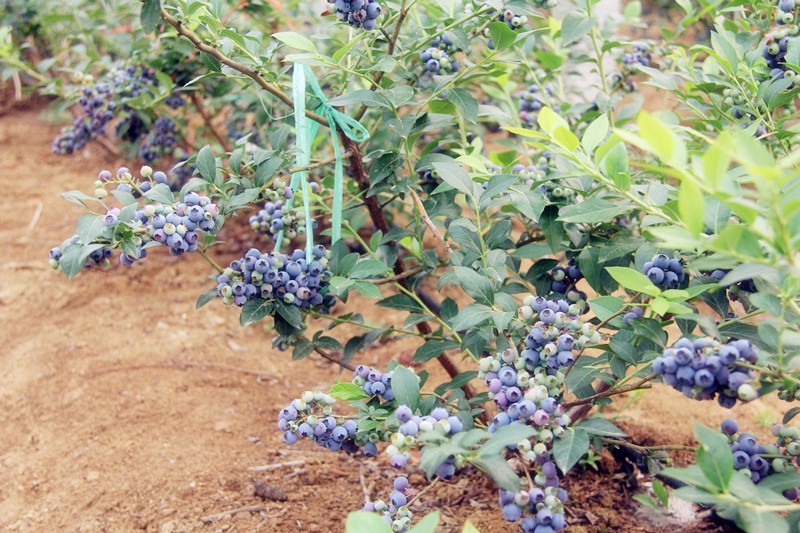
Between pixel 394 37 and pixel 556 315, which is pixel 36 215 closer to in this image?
pixel 394 37

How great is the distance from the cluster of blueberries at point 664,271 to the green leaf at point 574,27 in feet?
2.63

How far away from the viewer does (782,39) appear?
1.59 metres

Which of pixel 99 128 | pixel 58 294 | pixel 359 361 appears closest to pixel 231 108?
pixel 99 128

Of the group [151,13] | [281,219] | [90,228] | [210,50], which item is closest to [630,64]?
[281,219]

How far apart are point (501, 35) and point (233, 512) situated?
1.27 metres

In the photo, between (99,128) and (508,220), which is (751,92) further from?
(99,128)

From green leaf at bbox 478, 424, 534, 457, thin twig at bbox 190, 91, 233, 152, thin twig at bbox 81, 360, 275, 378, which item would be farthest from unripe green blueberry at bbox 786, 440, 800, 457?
thin twig at bbox 190, 91, 233, 152

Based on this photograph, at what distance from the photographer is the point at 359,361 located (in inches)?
98.9

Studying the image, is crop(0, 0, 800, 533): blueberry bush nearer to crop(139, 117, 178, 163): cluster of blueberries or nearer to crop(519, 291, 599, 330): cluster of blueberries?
crop(519, 291, 599, 330): cluster of blueberries

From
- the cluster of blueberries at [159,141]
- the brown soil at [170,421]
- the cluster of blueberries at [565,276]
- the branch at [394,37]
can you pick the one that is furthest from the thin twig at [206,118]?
the cluster of blueberries at [565,276]

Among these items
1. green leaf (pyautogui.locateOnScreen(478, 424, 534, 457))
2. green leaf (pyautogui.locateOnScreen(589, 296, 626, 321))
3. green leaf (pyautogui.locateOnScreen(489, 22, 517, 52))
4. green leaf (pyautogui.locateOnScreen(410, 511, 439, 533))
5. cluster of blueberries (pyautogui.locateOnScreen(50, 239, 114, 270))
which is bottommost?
cluster of blueberries (pyautogui.locateOnScreen(50, 239, 114, 270))

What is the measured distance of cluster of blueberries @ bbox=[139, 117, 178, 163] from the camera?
278 cm

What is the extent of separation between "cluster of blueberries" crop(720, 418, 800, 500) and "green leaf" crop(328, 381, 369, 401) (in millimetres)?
629

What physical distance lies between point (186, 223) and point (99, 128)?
5.32ft
